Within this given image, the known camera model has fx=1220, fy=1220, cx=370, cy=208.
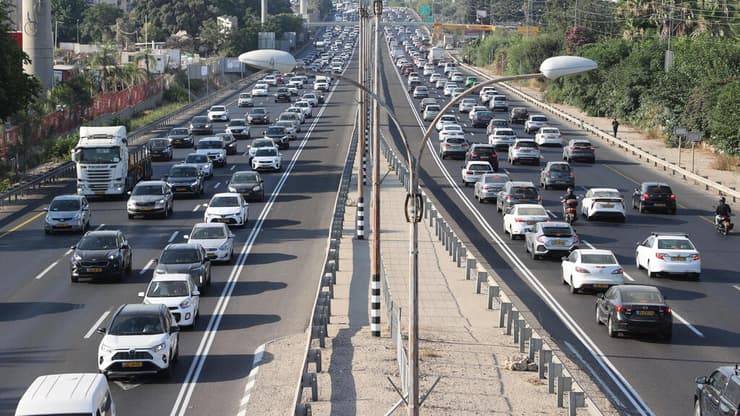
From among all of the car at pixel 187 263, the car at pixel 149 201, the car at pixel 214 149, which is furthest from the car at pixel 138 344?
the car at pixel 214 149

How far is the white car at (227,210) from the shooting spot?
45469mm

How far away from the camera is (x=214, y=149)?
66688 millimetres

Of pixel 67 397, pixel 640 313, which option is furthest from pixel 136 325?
pixel 640 313

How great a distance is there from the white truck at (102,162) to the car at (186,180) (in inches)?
83.7

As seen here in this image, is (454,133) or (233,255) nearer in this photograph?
(233,255)

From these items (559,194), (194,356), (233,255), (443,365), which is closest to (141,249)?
(233,255)

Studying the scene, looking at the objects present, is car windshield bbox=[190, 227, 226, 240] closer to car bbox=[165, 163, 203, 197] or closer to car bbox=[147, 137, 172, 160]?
car bbox=[165, 163, 203, 197]

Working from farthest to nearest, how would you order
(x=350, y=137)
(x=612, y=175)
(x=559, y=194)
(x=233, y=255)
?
1. (x=350, y=137)
2. (x=612, y=175)
3. (x=559, y=194)
4. (x=233, y=255)

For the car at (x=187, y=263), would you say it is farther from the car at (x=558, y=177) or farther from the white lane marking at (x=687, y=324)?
the car at (x=558, y=177)

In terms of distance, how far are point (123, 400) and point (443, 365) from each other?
7207mm

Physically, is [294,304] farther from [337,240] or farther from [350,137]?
[350,137]

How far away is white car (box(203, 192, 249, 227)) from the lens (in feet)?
149

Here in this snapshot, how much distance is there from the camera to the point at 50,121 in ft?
248

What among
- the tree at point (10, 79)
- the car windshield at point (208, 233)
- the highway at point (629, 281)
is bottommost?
the highway at point (629, 281)
